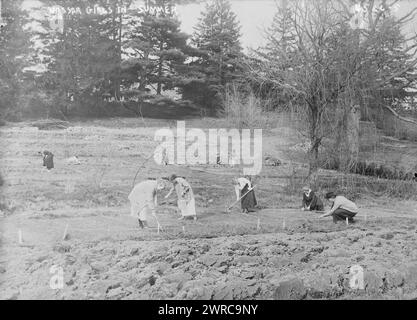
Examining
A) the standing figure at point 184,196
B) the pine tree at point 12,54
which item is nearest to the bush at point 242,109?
the standing figure at point 184,196

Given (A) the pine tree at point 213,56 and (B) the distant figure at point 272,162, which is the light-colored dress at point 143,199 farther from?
(B) the distant figure at point 272,162

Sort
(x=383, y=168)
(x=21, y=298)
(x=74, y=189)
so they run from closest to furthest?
(x=21, y=298) < (x=74, y=189) < (x=383, y=168)

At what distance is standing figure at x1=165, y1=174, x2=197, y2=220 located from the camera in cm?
427

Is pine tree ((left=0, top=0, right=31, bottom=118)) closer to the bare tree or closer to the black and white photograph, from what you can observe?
the black and white photograph

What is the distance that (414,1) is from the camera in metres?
4.64

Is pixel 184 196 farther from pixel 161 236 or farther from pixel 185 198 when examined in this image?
pixel 161 236

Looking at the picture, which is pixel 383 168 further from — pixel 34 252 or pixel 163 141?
pixel 34 252

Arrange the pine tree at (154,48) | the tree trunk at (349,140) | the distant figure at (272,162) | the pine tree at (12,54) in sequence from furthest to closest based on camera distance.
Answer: the tree trunk at (349,140), the distant figure at (272,162), the pine tree at (154,48), the pine tree at (12,54)

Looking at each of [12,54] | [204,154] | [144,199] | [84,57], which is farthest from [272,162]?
[12,54]

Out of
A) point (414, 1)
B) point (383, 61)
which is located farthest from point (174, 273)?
point (414, 1)

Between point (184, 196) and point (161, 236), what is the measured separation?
1.33 ft

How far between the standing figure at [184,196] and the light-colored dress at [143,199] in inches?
5.6

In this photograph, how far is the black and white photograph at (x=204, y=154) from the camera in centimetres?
403

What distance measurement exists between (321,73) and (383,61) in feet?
2.04
